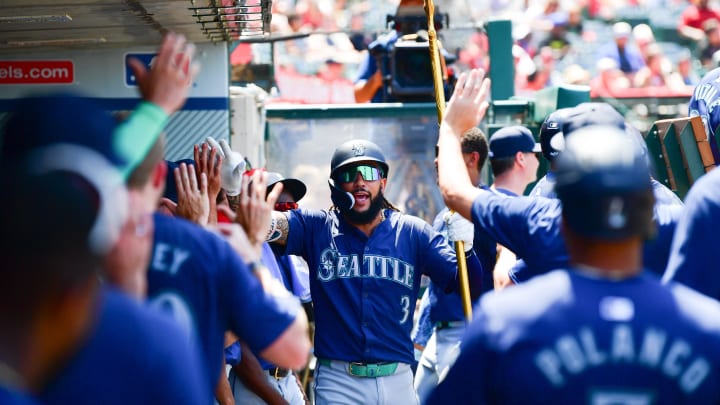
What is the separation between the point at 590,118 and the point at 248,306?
5.24ft

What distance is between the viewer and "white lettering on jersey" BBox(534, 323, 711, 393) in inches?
92.4

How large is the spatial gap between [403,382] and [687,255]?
2.42m

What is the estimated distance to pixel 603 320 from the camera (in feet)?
7.71

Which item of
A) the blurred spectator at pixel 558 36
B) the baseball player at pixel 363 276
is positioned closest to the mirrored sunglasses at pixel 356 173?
the baseball player at pixel 363 276

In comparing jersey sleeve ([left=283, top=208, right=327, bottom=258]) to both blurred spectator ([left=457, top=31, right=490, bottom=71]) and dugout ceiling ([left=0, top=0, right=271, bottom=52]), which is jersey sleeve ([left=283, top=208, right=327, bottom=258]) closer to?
dugout ceiling ([left=0, top=0, right=271, bottom=52])

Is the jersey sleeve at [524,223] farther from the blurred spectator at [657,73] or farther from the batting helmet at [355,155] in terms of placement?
the blurred spectator at [657,73]

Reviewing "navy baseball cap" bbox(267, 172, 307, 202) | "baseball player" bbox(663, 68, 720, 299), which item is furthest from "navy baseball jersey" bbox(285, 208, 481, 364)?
"baseball player" bbox(663, 68, 720, 299)

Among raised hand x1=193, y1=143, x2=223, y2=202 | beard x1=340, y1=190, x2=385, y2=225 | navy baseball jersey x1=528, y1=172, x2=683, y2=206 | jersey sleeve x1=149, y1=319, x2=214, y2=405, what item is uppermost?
raised hand x1=193, y1=143, x2=223, y2=202

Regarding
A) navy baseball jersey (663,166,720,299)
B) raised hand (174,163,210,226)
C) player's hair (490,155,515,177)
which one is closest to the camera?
navy baseball jersey (663,166,720,299)

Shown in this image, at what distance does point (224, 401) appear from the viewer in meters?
4.56

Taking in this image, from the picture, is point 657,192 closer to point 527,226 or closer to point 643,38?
point 527,226

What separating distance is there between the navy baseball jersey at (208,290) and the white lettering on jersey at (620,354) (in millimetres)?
733

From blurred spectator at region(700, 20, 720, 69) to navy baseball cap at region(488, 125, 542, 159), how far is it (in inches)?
303

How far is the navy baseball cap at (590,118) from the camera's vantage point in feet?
11.8
